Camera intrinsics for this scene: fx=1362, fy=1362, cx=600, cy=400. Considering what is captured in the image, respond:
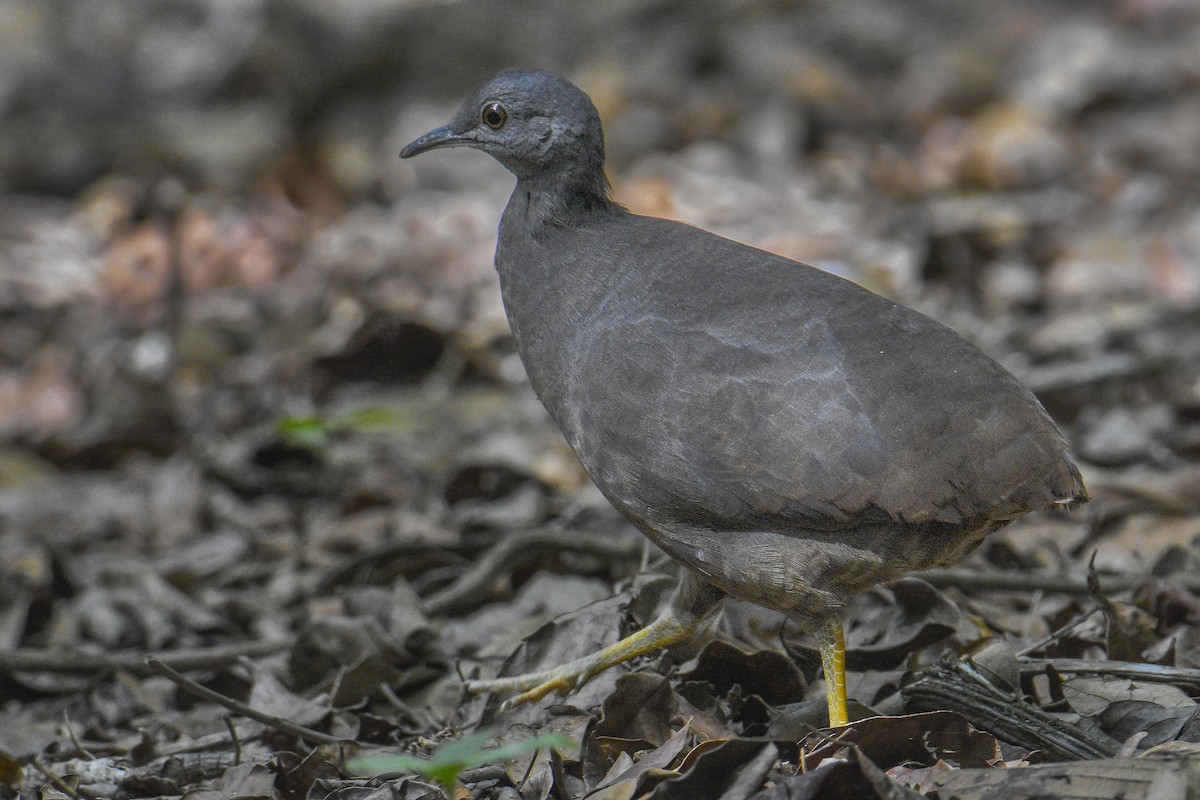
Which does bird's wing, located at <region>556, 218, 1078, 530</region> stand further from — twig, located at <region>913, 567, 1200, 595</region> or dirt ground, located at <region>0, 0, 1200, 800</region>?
twig, located at <region>913, 567, 1200, 595</region>

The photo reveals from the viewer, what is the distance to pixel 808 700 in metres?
4.24

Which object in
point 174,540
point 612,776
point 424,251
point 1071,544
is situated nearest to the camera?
point 612,776

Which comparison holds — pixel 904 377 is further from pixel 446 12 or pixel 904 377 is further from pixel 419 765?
Answer: pixel 446 12

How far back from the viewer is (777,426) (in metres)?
3.85

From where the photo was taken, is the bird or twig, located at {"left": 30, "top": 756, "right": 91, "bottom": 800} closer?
the bird

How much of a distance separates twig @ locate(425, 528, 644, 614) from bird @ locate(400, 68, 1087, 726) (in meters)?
0.99

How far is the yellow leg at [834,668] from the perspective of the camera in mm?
3908

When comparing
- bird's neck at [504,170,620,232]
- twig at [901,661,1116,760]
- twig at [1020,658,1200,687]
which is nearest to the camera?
twig at [901,661,1116,760]

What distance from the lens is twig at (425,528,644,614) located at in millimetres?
5383

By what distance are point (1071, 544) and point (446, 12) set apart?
8.67 metres

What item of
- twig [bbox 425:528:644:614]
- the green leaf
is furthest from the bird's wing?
the green leaf

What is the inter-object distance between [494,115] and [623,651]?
187 centimetres

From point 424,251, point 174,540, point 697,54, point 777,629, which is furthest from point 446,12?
point 777,629

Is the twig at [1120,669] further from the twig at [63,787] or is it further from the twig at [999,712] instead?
the twig at [63,787]
